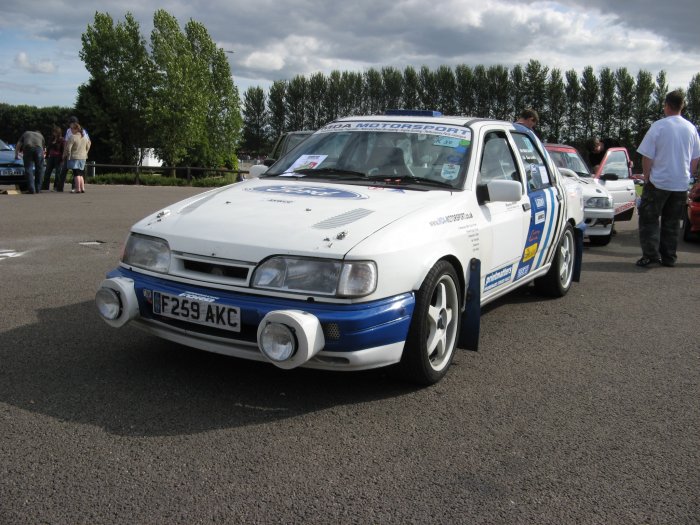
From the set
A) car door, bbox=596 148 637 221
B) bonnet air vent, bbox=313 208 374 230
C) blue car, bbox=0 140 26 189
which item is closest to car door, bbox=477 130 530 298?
bonnet air vent, bbox=313 208 374 230

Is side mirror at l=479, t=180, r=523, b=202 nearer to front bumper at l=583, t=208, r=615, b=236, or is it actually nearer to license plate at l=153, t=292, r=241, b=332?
license plate at l=153, t=292, r=241, b=332

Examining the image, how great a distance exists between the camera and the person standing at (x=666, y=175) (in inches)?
333

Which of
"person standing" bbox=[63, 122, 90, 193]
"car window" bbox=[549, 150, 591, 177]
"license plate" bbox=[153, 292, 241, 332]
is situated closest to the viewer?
"license plate" bbox=[153, 292, 241, 332]

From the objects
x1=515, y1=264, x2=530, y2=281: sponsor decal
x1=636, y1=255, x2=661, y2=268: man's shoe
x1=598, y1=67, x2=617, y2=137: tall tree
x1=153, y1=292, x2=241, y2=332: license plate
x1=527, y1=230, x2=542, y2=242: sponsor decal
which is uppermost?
x1=598, y1=67, x2=617, y2=137: tall tree

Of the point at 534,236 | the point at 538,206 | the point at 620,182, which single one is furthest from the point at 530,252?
the point at 620,182

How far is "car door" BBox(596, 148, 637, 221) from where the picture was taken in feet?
40.0

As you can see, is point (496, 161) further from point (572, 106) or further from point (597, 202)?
point (572, 106)

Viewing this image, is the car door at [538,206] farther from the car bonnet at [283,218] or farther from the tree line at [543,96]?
the tree line at [543,96]

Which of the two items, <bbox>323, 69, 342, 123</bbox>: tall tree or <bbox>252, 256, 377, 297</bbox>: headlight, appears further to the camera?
<bbox>323, 69, 342, 123</bbox>: tall tree

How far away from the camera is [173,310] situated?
3.68m

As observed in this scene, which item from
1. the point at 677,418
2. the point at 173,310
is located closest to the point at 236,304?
the point at 173,310

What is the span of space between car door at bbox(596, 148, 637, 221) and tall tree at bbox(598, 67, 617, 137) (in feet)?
262

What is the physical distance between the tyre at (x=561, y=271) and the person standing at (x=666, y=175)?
8.16 feet

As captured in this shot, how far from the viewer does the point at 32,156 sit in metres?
16.6
